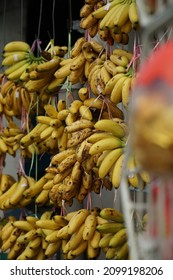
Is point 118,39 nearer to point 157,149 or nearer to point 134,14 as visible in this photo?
point 134,14

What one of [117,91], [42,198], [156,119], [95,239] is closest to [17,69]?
[42,198]

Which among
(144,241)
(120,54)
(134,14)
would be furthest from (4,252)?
(144,241)

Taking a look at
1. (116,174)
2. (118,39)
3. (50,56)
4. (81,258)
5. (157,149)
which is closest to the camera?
(157,149)

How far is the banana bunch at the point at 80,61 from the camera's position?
8.03 ft

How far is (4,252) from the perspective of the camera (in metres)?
2.87

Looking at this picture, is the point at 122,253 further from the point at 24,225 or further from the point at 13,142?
the point at 13,142

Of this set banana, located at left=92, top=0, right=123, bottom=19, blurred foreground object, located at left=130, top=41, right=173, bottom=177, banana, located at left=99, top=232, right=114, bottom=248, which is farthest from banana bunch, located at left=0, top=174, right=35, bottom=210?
blurred foreground object, located at left=130, top=41, right=173, bottom=177

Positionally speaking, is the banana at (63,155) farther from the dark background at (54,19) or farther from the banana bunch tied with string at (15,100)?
the dark background at (54,19)

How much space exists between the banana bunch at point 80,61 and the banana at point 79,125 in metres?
0.23

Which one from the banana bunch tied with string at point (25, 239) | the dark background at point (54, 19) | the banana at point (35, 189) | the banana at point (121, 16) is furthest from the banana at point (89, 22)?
the banana bunch tied with string at point (25, 239)

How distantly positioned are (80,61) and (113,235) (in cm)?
70

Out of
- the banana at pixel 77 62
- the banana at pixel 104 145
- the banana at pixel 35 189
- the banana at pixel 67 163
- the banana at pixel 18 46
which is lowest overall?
the banana at pixel 35 189

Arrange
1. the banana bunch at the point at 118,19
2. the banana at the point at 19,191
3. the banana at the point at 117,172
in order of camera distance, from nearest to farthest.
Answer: the banana at the point at 117,172 → the banana bunch at the point at 118,19 → the banana at the point at 19,191
